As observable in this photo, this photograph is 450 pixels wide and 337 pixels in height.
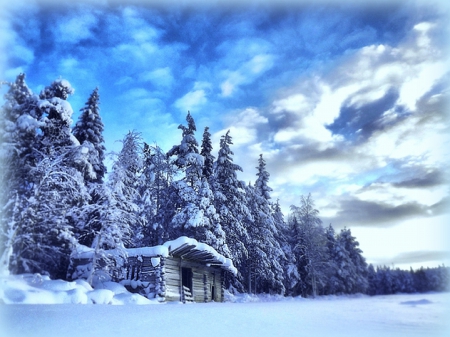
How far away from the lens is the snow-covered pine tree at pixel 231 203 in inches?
1021

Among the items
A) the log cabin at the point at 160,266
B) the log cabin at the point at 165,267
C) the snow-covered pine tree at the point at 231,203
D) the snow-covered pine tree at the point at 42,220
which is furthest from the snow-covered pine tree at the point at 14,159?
the snow-covered pine tree at the point at 231,203

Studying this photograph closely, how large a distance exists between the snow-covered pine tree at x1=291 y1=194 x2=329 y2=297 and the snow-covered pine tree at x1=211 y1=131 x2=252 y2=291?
492 centimetres

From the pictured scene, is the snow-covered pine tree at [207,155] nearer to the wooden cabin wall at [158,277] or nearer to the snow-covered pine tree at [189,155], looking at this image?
the snow-covered pine tree at [189,155]

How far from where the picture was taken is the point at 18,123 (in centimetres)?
955

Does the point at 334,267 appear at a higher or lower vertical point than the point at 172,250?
lower

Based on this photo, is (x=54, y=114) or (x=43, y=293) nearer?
(x=43, y=293)

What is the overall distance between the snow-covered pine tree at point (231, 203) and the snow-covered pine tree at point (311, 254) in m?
4.92

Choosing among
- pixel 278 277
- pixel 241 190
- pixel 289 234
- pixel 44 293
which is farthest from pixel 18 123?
pixel 289 234

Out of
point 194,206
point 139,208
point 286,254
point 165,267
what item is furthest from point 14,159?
point 286,254

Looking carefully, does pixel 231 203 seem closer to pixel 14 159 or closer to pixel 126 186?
pixel 126 186

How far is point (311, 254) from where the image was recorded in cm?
3303

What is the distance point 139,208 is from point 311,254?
22.8m

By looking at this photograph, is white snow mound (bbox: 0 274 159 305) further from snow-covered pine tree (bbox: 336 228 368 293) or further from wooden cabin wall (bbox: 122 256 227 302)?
snow-covered pine tree (bbox: 336 228 368 293)

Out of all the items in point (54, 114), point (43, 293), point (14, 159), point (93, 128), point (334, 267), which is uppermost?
point (93, 128)
